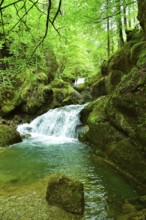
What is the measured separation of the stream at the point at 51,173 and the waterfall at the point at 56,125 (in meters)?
0.47

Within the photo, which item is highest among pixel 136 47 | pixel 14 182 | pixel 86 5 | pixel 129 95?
pixel 86 5

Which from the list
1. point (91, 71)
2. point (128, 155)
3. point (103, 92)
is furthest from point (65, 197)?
point (91, 71)

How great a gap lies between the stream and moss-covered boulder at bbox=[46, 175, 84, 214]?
221 mm

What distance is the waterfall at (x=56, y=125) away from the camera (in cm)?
1430

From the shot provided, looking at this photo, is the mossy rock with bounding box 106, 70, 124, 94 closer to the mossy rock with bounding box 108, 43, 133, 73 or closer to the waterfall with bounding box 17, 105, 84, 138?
the mossy rock with bounding box 108, 43, 133, 73

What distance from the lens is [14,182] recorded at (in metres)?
6.90

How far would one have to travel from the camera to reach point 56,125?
1529 centimetres

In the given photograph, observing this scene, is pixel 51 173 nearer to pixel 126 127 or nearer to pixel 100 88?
pixel 126 127

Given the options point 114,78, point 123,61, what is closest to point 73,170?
point 114,78

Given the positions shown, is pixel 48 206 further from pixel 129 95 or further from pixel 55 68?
pixel 55 68

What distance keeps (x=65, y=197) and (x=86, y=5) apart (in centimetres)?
872

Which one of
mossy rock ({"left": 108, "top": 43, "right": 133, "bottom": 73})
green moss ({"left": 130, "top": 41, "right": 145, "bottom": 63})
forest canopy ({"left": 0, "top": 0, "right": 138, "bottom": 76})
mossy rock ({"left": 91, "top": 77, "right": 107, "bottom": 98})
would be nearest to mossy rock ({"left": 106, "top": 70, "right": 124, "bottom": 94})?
mossy rock ({"left": 108, "top": 43, "right": 133, "bottom": 73})

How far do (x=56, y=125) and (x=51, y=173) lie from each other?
7.81 m

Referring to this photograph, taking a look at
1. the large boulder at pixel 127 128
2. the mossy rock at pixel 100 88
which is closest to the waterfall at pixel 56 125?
the mossy rock at pixel 100 88
